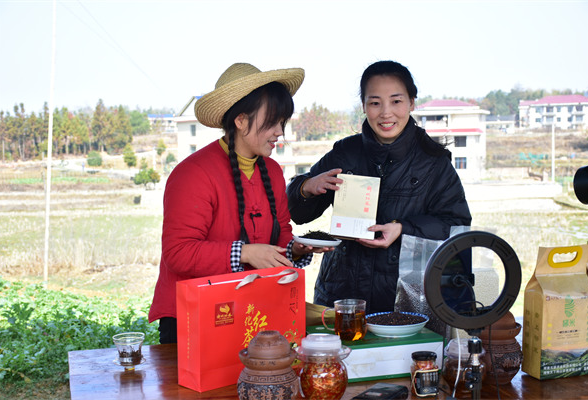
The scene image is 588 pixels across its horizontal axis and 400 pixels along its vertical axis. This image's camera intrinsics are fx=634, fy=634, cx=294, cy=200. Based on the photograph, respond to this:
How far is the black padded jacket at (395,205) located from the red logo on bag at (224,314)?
832 mm

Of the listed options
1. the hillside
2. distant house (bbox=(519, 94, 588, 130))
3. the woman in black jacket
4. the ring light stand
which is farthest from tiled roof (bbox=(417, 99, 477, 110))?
the ring light stand

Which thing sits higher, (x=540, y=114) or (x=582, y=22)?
(x=582, y=22)

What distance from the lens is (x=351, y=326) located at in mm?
1548

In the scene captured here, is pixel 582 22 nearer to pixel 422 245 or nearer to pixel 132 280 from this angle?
pixel 132 280

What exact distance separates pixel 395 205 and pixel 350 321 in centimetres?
75

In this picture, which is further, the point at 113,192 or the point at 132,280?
the point at 113,192

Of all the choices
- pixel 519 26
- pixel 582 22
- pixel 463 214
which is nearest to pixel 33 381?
pixel 463 214

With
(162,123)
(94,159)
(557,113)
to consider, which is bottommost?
(94,159)

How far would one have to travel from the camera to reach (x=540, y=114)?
13.2 meters

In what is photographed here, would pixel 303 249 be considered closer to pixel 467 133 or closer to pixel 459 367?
pixel 459 367

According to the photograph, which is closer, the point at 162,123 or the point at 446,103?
the point at 162,123

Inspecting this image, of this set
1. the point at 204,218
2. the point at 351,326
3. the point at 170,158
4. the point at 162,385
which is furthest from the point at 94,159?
the point at 351,326

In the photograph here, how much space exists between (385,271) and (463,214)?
0.33 meters

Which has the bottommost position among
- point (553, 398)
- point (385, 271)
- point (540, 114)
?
point (553, 398)
